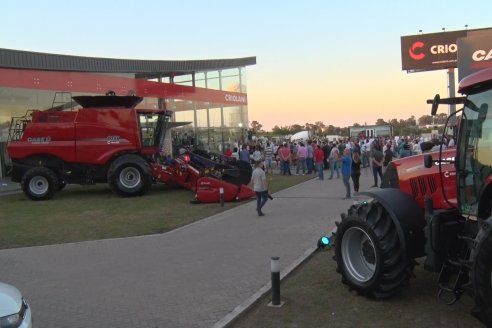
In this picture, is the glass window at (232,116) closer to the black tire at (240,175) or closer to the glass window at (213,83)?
the glass window at (213,83)

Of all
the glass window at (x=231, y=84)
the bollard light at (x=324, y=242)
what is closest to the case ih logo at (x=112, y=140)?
the bollard light at (x=324, y=242)

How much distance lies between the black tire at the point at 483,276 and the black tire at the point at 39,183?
1523cm

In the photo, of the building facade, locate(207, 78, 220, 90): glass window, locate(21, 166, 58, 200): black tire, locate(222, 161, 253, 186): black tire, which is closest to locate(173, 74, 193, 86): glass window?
the building facade

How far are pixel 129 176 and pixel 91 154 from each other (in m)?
1.59

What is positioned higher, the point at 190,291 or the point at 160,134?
the point at 160,134

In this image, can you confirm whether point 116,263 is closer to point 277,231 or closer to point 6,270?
point 6,270

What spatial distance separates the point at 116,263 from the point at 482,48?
912 inches

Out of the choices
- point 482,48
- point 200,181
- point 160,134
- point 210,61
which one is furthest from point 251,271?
point 210,61

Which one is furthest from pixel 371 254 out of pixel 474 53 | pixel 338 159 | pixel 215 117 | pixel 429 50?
pixel 429 50

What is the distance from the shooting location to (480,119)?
16.2 ft

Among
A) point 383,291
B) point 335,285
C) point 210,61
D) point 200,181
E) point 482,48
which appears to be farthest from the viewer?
point 210,61

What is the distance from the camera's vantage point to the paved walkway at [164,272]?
18.6 ft

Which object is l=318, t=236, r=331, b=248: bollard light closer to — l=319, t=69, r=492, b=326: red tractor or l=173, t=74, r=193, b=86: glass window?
l=319, t=69, r=492, b=326: red tractor

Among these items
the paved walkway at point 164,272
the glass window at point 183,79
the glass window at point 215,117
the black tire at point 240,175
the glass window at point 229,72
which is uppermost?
the glass window at point 229,72
